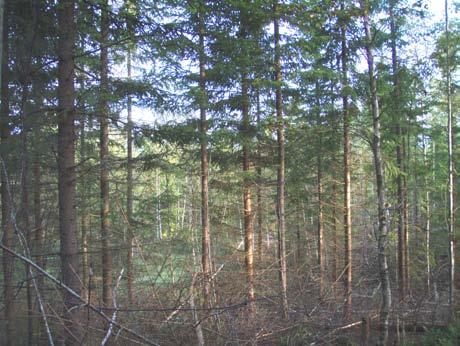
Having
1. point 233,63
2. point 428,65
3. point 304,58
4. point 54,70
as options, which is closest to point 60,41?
point 54,70

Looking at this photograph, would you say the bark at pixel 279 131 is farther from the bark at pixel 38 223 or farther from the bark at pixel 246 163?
the bark at pixel 38 223

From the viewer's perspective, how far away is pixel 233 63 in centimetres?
1028

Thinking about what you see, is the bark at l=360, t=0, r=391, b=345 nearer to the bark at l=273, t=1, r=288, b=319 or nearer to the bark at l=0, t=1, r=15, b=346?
the bark at l=273, t=1, r=288, b=319

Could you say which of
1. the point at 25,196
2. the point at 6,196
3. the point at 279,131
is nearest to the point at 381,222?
the point at 279,131

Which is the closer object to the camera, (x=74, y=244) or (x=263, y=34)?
(x=74, y=244)

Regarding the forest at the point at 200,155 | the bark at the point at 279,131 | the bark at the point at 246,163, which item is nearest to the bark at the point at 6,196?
the forest at the point at 200,155

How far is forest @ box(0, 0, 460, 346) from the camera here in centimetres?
531

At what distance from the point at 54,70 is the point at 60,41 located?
117 cm

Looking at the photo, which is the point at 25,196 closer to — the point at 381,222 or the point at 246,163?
the point at 381,222

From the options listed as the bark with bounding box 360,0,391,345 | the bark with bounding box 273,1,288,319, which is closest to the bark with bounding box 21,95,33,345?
the bark with bounding box 360,0,391,345

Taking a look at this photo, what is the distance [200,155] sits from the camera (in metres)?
11.5

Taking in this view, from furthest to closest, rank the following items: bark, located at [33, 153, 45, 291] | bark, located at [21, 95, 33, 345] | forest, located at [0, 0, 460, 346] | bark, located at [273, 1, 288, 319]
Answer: bark, located at [273, 1, 288, 319] < forest, located at [0, 0, 460, 346] < bark, located at [33, 153, 45, 291] < bark, located at [21, 95, 33, 345]

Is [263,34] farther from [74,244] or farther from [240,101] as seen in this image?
[74,244]

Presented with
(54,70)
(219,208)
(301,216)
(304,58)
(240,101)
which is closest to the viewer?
(54,70)
